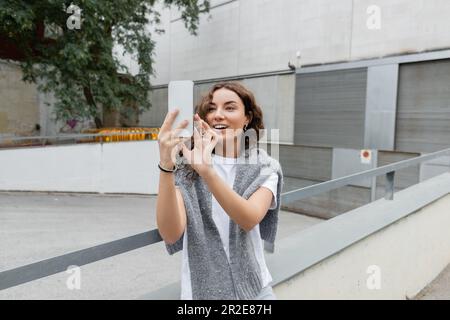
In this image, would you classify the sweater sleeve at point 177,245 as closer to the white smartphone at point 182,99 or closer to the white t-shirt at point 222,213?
the white t-shirt at point 222,213

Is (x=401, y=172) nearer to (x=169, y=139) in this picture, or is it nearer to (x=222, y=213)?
(x=222, y=213)

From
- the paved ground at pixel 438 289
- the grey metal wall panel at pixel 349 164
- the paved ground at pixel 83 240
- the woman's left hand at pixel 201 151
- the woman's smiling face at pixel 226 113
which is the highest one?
the woman's smiling face at pixel 226 113

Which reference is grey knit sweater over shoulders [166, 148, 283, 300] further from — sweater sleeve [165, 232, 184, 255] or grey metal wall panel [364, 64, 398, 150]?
grey metal wall panel [364, 64, 398, 150]

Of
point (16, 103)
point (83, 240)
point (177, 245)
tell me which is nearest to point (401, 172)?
point (83, 240)

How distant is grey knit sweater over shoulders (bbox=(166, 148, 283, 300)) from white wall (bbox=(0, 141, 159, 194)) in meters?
8.11

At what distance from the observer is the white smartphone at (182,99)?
0.98m

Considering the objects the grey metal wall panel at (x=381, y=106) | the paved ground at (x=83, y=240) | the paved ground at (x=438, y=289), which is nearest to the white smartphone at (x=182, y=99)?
the paved ground at (x=83, y=240)

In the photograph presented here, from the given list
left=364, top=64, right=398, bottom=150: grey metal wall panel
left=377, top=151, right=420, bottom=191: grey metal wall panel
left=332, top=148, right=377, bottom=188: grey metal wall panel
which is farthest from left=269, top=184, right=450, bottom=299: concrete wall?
left=332, top=148, right=377, bottom=188: grey metal wall panel

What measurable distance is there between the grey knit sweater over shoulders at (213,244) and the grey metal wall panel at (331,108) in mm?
10013

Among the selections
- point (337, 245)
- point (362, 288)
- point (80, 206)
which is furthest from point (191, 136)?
point (80, 206)

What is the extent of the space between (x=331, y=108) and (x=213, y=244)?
417 inches

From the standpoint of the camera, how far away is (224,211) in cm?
129

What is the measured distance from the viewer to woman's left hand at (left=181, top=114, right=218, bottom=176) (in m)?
1.05
